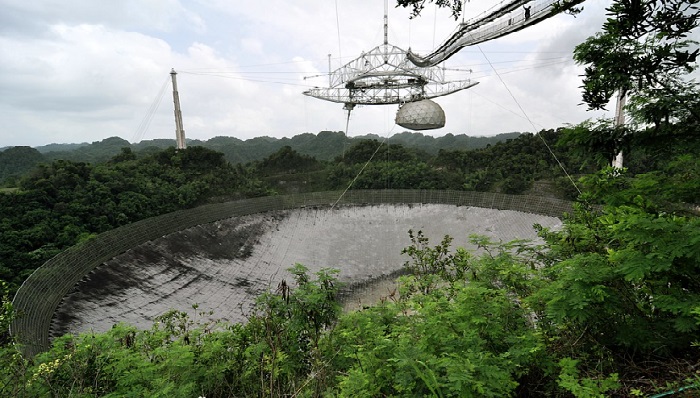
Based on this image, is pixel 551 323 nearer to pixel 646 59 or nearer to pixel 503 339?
pixel 503 339

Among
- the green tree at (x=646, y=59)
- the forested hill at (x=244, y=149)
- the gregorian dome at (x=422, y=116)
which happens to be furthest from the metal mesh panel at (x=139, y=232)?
the forested hill at (x=244, y=149)

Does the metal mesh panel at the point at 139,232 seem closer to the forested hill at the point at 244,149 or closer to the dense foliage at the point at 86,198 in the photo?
the dense foliage at the point at 86,198

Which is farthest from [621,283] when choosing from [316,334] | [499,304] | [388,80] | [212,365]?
[388,80]

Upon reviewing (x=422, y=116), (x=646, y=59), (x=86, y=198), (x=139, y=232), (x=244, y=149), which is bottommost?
(x=139, y=232)

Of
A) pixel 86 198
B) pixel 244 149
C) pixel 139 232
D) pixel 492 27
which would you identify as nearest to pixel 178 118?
pixel 86 198

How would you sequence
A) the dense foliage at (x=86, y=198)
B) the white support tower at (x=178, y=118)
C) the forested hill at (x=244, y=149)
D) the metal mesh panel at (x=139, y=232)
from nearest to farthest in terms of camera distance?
1. the metal mesh panel at (x=139, y=232)
2. the dense foliage at (x=86, y=198)
3. the white support tower at (x=178, y=118)
4. the forested hill at (x=244, y=149)

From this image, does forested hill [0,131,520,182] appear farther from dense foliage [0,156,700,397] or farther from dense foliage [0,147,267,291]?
dense foliage [0,156,700,397]
